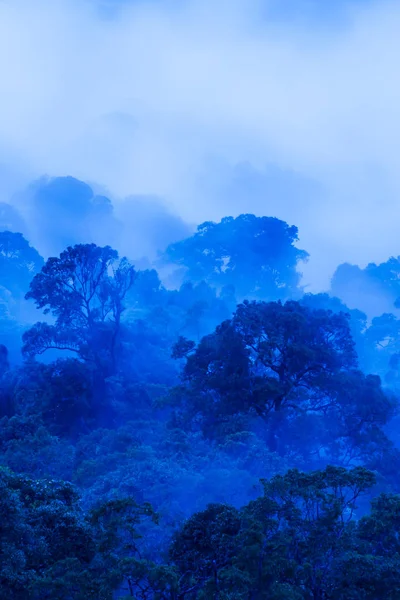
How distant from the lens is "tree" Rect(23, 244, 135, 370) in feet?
108

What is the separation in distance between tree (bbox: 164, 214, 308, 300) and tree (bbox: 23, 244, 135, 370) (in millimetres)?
28949

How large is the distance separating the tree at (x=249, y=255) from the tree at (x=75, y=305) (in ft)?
95.0

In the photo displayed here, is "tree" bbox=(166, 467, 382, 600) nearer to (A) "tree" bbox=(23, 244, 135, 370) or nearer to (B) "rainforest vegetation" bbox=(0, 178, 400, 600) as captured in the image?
(B) "rainforest vegetation" bbox=(0, 178, 400, 600)

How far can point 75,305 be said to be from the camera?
3528cm

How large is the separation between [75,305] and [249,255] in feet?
110

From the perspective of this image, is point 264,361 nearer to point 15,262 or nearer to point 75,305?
point 75,305

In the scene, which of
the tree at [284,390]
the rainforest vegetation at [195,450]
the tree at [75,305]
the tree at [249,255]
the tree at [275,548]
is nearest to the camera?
the tree at [275,548]

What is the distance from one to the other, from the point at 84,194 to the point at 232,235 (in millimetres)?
44048

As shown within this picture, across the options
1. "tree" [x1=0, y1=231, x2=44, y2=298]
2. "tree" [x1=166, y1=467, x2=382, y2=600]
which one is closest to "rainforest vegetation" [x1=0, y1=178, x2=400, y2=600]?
"tree" [x1=166, y1=467, x2=382, y2=600]

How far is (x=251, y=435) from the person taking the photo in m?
21.1

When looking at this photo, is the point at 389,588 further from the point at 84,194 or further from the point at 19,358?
the point at 84,194

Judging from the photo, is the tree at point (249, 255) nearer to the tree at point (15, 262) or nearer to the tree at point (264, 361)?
the tree at point (15, 262)

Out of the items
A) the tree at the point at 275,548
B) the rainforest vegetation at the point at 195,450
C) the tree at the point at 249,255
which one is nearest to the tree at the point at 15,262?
the rainforest vegetation at the point at 195,450

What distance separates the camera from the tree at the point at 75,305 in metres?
33.0
